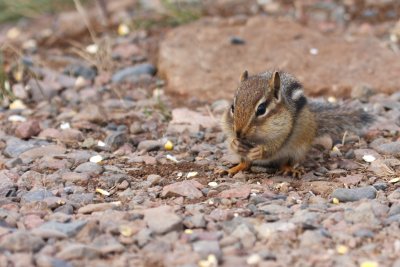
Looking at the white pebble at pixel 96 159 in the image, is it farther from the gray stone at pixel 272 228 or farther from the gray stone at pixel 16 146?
the gray stone at pixel 272 228

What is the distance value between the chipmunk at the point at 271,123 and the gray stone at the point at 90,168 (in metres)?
0.95

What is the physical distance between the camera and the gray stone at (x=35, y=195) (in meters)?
5.10

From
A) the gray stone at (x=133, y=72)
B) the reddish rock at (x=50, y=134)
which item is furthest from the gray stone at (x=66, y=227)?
the gray stone at (x=133, y=72)

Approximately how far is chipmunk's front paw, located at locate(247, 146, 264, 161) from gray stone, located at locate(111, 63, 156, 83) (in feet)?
9.07

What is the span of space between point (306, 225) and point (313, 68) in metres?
3.80

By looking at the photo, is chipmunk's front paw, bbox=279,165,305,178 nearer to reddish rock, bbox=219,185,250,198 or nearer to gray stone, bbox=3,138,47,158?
reddish rock, bbox=219,185,250,198

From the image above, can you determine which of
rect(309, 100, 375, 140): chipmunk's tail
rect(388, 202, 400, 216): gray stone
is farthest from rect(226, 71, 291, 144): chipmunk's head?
rect(388, 202, 400, 216): gray stone

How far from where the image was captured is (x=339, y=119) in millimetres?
6305

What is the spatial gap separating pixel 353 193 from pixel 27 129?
2.95m

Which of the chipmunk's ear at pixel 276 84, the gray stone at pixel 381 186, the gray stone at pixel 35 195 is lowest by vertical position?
the gray stone at pixel 381 186

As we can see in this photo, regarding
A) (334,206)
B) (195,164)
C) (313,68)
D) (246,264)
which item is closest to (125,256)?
(246,264)

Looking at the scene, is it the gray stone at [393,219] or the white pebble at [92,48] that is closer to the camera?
the gray stone at [393,219]

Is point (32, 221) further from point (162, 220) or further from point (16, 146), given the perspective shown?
point (16, 146)

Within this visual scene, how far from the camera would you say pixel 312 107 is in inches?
247
